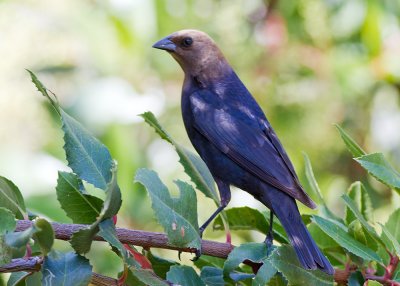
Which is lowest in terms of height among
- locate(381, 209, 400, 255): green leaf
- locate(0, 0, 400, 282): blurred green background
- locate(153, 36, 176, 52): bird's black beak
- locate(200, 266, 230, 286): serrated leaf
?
locate(0, 0, 400, 282): blurred green background

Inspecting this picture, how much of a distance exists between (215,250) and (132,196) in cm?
193

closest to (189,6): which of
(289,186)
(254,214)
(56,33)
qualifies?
(56,33)

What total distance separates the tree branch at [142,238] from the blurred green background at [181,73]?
2079mm

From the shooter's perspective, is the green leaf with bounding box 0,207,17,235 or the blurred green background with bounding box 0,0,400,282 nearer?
the green leaf with bounding box 0,207,17,235

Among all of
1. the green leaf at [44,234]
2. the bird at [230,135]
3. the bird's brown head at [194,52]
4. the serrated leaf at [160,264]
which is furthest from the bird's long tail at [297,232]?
the bird's brown head at [194,52]

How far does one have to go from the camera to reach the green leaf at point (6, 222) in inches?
55.3

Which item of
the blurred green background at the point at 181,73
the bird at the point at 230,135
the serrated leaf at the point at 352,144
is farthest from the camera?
the blurred green background at the point at 181,73

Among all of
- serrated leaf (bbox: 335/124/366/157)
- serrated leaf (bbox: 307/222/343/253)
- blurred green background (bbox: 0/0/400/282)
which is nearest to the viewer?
serrated leaf (bbox: 335/124/366/157)

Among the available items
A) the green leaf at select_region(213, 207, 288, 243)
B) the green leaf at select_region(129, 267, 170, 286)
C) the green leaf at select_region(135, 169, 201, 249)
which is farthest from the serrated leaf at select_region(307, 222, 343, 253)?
the green leaf at select_region(129, 267, 170, 286)

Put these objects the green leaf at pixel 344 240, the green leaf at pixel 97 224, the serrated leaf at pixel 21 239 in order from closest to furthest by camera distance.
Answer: the serrated leaf at pixel 21 239 → the green leaf at pixel 97 224 → the green leaf at pixel 344 240

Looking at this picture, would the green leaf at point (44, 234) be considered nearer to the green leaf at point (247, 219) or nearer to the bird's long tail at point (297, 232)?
the bird's long tail at point (297, 232)

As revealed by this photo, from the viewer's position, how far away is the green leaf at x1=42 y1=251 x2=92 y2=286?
1439 millimetres

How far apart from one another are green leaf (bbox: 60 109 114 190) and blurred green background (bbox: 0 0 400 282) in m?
2.10

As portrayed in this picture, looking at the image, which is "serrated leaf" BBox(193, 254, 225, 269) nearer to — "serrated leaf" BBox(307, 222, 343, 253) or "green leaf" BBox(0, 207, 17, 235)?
"serrated leaf" BBox(307, 222, 343, 253)
